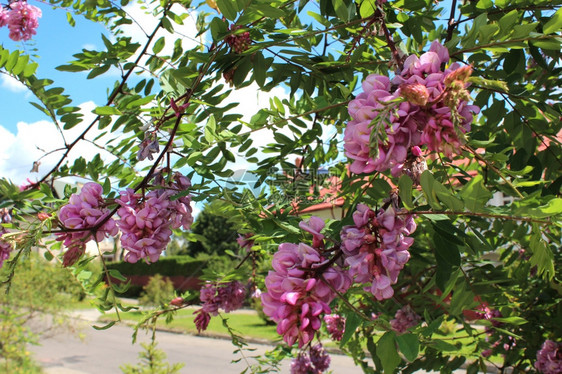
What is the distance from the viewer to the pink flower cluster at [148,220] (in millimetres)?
1245

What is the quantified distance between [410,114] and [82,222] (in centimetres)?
88

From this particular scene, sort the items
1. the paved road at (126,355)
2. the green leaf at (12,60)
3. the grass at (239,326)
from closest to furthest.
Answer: the green leaf at (12,60), the paved road at (126,355), the grass at (239,326)

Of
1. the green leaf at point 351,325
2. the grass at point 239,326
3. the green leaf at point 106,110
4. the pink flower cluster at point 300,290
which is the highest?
the green leaf at point 106,110

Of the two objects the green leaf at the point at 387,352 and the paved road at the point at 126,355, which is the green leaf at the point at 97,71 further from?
the paved road at the point at 126,355

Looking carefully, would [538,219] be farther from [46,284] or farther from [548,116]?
[46,284]

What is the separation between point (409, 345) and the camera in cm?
85

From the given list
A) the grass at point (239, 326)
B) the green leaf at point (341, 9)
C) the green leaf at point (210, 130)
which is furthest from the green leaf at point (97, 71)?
the grass at point (239, 326)

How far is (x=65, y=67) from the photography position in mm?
1667

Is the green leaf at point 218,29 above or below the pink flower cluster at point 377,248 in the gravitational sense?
above

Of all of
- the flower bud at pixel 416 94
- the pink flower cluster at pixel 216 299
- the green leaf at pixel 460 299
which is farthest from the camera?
the pink flower cluster at pixel 216 299

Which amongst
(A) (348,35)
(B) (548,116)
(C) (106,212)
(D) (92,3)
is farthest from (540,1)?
(D) (92,3)

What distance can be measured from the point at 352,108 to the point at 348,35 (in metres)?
0.92

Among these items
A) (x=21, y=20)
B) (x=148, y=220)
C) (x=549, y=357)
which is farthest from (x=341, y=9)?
(x=21, y=20)

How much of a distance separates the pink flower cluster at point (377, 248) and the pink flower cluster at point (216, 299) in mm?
1308
